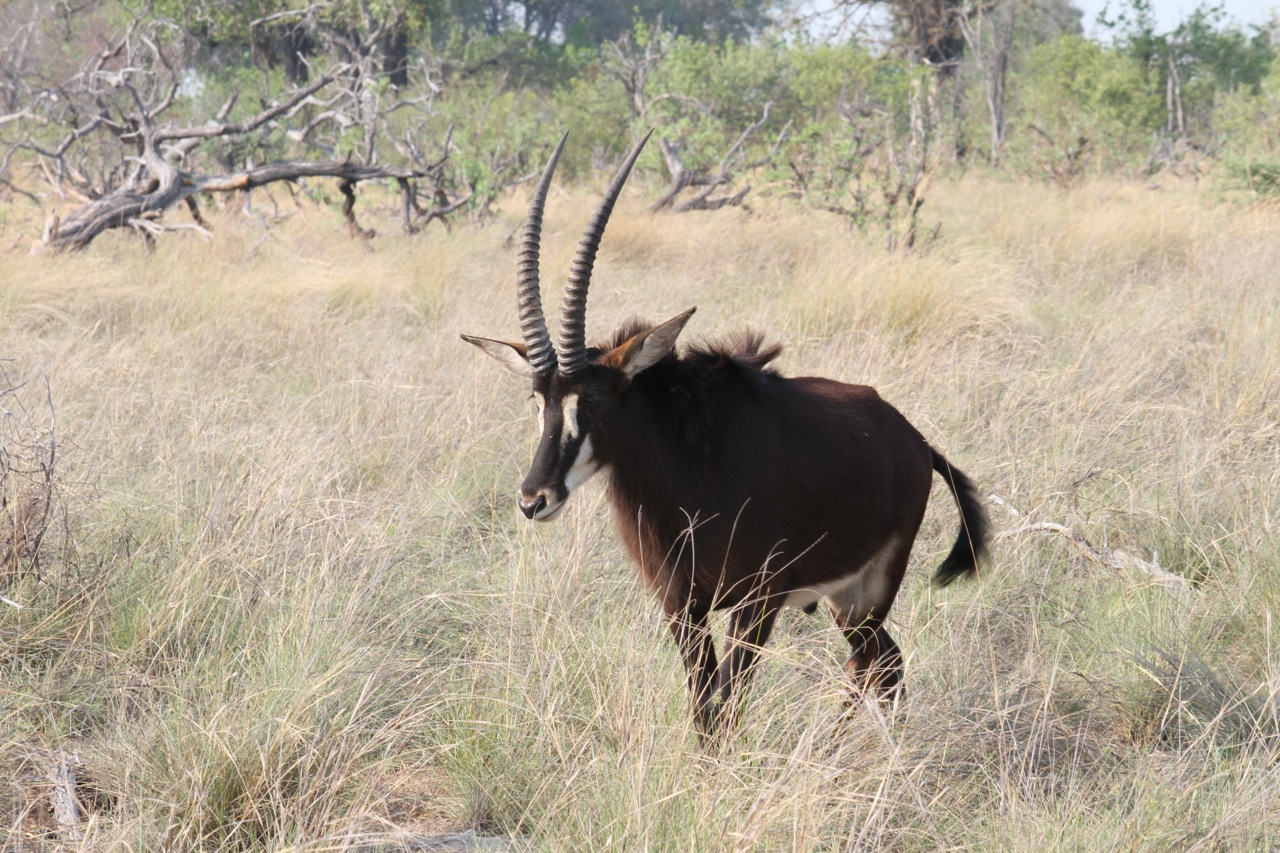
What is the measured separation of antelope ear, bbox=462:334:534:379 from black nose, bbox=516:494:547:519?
14.2 inches

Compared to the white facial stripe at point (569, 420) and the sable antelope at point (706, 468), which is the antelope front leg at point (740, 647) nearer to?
the sable antelope at point (706, 468)

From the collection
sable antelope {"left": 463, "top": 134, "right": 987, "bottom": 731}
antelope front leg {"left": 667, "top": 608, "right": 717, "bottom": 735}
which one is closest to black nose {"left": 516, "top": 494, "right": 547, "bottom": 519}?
sable antelope {"left": 463, "top": 134, "right": 987, "bottom": 731}

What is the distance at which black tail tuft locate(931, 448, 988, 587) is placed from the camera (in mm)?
3328

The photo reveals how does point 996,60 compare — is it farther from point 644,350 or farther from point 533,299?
point 644,350

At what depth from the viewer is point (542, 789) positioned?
2.61 meters

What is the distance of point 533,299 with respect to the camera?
9.53 ft

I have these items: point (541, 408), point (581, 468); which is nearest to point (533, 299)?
point (541, 408)

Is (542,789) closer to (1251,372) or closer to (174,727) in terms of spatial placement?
(174,727)

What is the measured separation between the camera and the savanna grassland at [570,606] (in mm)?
2588

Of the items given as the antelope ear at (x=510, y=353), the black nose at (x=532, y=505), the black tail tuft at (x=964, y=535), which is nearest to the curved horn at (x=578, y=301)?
the antelope ear at (x=510, y=353)

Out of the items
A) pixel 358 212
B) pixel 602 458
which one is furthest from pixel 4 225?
pixel 602 458

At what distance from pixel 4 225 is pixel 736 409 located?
387 inches

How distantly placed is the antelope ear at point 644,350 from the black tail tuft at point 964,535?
3.30 feet

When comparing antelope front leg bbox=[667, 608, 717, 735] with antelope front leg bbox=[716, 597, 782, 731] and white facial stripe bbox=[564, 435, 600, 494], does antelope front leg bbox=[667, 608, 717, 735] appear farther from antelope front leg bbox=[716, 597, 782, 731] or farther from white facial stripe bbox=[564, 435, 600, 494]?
white facial stripe bbox=[564, 435, 600, 494]
